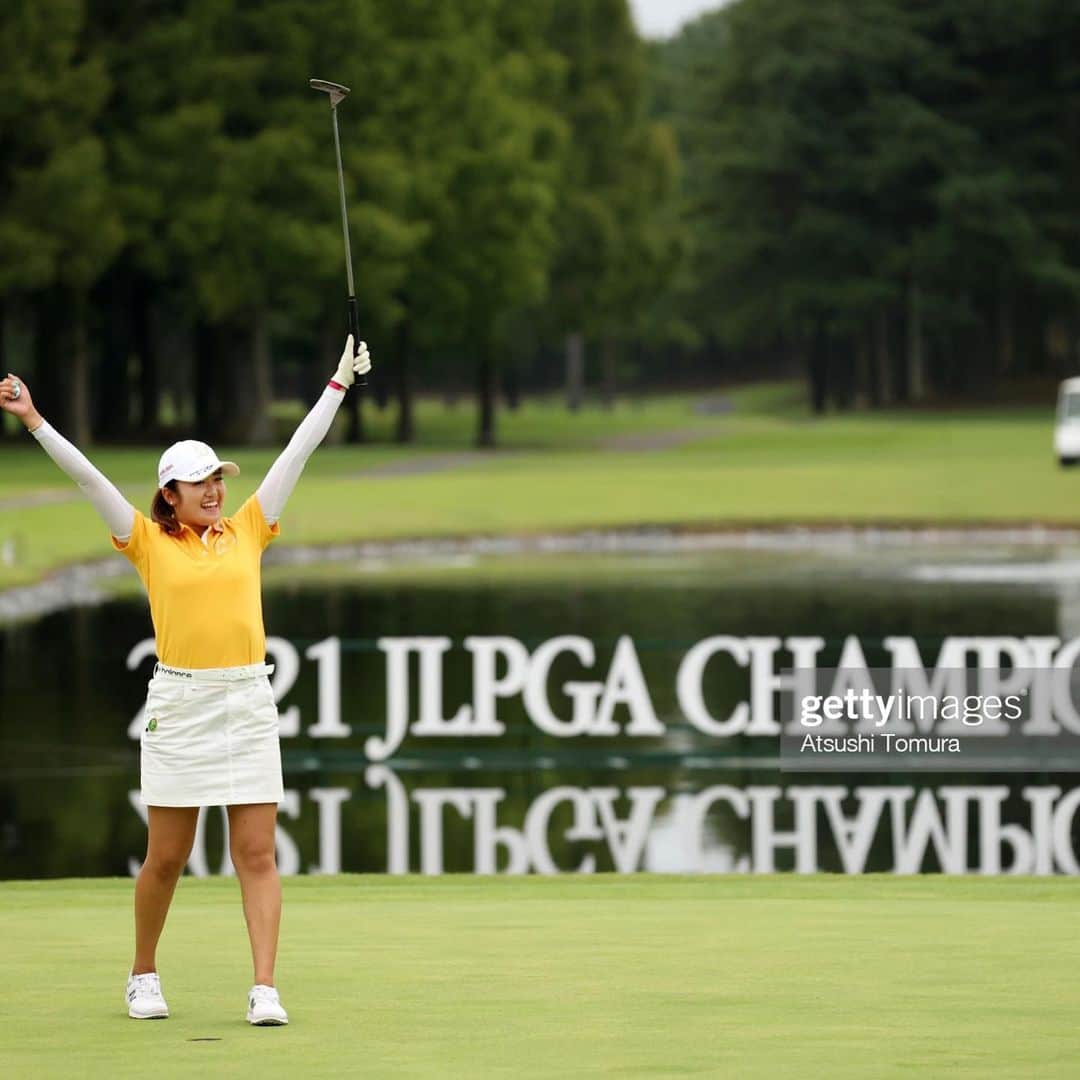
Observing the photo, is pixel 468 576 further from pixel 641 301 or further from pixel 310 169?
pixel 641 301

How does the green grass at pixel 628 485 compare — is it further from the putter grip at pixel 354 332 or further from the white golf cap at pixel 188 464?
the white golf cap at pixel 188 464

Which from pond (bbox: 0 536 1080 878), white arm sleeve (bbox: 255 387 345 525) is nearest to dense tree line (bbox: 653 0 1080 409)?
pond (bbox: 0 536 1080 878)

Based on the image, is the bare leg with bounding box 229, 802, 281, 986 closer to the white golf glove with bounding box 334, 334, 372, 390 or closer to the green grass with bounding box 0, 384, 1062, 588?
the white golf glove with bounding box 334, 334, 372, 390

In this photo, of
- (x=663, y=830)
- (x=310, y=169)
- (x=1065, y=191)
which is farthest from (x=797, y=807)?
(x=1065, y=191)

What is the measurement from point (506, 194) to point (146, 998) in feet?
215

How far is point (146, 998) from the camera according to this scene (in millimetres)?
7457

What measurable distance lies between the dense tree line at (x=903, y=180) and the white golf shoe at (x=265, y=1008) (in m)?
90.1

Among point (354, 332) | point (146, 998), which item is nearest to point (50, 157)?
point (354, 332)

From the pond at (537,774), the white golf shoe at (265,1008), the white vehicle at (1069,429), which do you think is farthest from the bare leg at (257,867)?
the white vehicle at (1069,429)

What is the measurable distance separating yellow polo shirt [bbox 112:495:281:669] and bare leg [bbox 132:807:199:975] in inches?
18.9

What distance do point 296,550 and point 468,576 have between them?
5.61m

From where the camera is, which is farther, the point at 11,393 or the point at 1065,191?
the point at 1065,191

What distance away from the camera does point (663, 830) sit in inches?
598

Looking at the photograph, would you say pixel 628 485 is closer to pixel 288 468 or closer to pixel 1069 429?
pixel 1069 429
